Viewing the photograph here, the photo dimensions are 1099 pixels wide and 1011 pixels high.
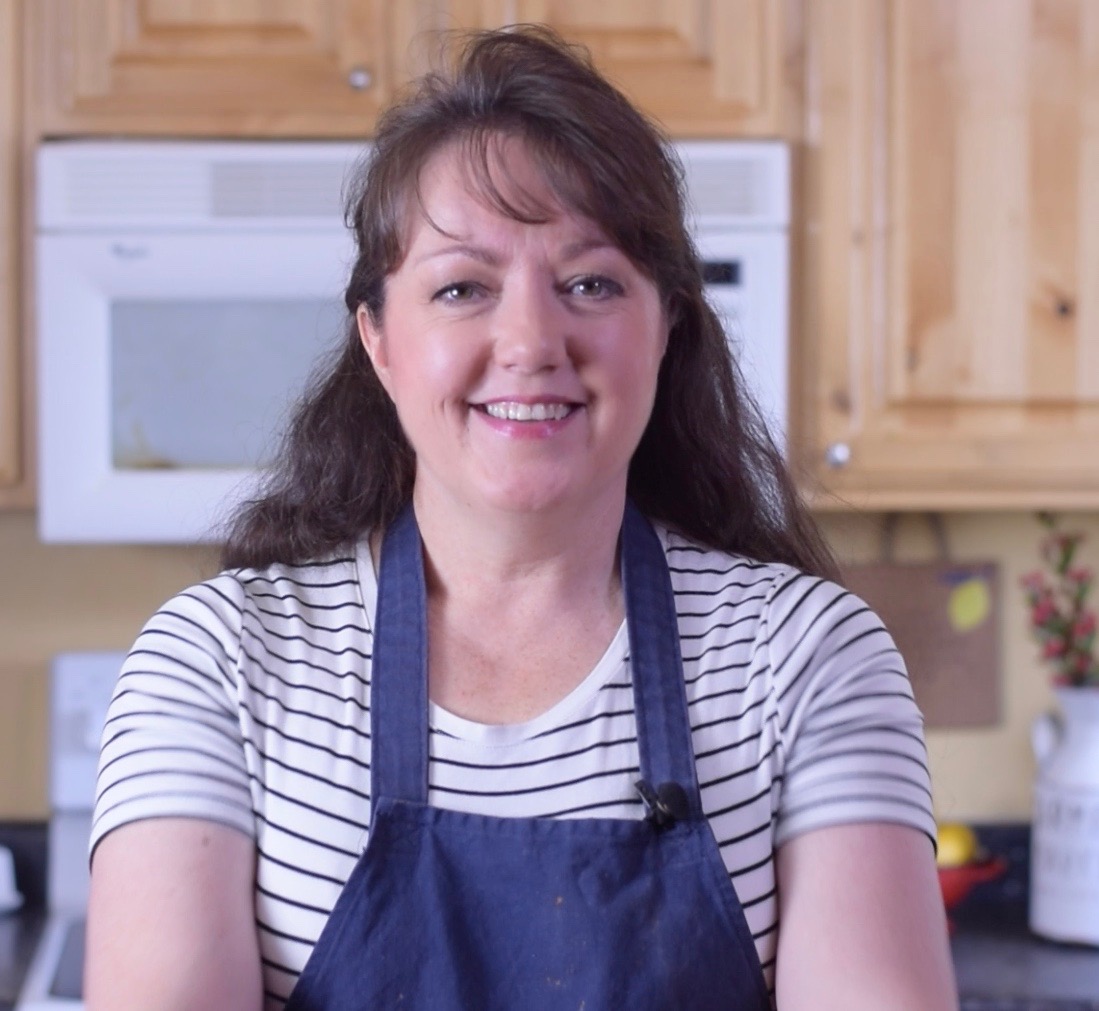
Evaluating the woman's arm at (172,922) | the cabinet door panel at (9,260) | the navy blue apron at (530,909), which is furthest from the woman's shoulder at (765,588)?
the cabinet door panel at (9,260)

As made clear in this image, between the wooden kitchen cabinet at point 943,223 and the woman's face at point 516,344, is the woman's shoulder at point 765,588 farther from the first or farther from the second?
the wooden kitchen cabinet at point 943,223

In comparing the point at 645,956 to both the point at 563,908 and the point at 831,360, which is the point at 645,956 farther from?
the point at 831,360

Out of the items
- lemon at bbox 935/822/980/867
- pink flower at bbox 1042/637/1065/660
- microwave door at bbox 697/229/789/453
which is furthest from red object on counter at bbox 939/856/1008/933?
microwave door at bbox 697/229/789/453

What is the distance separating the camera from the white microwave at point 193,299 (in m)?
1.95

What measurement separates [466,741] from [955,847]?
56.4 inches

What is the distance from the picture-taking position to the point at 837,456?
6.75 feet

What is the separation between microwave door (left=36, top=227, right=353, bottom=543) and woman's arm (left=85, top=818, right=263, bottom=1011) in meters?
0.98

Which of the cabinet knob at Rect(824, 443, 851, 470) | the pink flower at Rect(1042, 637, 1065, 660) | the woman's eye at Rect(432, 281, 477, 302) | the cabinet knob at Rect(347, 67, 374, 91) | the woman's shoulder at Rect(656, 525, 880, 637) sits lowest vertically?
the pink flower at Rect(1042, 637, 1065, 660)

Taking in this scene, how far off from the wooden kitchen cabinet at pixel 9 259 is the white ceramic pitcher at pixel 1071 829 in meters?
1.44

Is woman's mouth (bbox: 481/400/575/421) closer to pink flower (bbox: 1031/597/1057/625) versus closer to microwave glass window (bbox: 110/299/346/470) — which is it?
microwave glass window (bbox: 110/299/346/470)

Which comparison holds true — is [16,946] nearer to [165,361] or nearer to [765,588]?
[165,361]

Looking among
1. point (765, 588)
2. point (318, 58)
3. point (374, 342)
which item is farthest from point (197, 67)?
point (765, 588)

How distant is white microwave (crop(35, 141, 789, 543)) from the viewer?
195cm

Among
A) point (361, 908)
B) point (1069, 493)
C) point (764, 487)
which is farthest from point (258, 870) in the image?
point (1069, 493)
